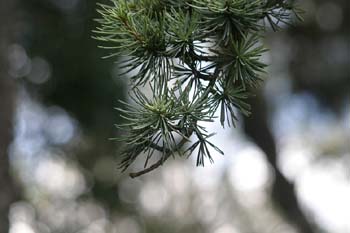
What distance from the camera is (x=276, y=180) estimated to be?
3.33 metres

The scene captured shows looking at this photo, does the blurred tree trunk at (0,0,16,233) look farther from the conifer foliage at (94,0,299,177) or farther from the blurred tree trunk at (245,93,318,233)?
the conifer foliage at (94,0,299,177)

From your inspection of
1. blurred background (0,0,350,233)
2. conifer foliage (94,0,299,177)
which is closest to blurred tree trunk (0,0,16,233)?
blurred background (0,0,350,233)

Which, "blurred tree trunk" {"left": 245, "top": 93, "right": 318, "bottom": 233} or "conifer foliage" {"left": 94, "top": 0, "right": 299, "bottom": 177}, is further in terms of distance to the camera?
"blurred tree trunk" {"left": 245, "top": 93, "right": 318, "bottom": 233}

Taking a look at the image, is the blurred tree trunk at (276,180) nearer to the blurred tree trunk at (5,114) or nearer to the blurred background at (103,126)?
the blurred background at (103,126)

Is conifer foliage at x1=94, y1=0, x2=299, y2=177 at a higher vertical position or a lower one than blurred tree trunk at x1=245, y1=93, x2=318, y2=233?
higher

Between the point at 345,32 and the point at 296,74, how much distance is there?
0.39m

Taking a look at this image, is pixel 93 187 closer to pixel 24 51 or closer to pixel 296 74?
pixel 24 51

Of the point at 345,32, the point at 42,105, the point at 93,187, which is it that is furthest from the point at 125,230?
the point at 345,32

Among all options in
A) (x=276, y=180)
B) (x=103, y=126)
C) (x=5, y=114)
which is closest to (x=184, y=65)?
(x=5, y=114)

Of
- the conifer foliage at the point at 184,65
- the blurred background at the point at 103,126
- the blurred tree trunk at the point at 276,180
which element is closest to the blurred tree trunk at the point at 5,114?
the blurred background at the point at 103,126

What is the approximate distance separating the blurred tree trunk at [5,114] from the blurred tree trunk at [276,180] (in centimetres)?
144

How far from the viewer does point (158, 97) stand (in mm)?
594

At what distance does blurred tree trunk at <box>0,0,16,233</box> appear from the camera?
215cm

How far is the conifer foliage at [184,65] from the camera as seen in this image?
591 millimetres
